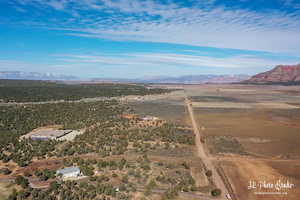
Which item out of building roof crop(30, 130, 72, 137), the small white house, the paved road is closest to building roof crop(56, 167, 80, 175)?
the small white house

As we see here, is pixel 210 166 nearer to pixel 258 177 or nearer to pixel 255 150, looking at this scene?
pixel 258 177

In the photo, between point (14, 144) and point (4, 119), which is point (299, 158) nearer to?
point (14, 144)

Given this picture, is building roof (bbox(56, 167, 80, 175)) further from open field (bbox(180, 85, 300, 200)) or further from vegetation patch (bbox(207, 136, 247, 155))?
vegetation patch (bbox(207, 136, 247, 155))

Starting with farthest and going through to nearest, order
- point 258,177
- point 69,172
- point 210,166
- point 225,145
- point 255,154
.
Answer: point 225,145 → point 255,154 → point 210,166 → point 258,177 → point 69,172

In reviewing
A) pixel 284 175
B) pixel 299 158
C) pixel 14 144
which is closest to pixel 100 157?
pixel 14 144

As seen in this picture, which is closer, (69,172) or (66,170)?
(69,172)

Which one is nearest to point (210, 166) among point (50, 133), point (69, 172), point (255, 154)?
point (255, 154)

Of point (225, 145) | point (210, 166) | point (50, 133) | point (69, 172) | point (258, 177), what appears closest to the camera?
point (69, 172)

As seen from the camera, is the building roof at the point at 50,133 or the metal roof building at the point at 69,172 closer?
the metal roof building at the point at 69,172

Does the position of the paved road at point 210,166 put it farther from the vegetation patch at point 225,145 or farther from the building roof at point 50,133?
the building roof at point 50,133

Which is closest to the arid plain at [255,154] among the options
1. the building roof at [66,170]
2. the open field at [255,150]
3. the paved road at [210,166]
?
the open field at [255,150]

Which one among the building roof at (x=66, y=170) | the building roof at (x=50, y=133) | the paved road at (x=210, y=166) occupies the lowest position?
the paved road at (x=210, y=166)
